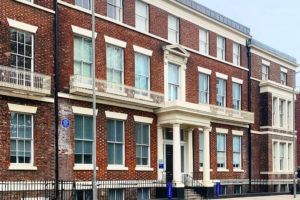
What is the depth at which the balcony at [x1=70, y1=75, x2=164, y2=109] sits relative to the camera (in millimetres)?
24266

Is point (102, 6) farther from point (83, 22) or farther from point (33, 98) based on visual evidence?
point (33, 98)

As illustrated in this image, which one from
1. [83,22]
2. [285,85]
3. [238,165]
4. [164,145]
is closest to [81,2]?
[83,22]

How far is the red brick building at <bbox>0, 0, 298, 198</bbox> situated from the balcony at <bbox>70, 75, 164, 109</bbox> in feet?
0.23

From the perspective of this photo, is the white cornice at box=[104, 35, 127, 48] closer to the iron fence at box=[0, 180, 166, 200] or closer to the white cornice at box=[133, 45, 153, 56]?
the white cornice at box=[133, 45, 153, 56]

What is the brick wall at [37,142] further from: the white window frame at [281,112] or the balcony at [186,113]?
the white window frame at [281,112]

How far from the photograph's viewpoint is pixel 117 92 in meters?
26.2

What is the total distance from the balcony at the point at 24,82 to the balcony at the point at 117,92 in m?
1.71

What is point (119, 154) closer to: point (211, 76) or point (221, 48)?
point (211, 76)

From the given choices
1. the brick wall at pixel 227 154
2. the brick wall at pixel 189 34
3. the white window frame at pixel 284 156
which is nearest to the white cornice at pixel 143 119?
the brick wall at pixel 227 154

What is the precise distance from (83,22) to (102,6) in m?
1.82

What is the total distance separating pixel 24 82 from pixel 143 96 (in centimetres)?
814

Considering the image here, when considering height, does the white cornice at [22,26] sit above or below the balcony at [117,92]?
above

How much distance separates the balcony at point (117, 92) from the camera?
2427cm

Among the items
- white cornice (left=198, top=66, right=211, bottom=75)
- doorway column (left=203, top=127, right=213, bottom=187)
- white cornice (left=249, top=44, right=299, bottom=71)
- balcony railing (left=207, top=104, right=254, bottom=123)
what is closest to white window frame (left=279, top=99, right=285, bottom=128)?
white cornice (left=249, top=44, right=299, bottom=71)
